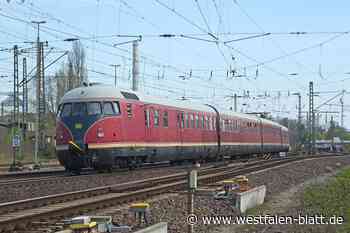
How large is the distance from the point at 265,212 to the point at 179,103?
58.1 ft

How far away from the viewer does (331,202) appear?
15.7 metres

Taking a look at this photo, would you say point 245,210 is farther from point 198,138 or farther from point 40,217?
point 198,138

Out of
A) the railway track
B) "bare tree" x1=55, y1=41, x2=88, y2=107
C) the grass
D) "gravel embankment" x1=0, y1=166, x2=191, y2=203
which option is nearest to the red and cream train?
"gravel embankment" x1=0, y1=166, x2=191, y2=203

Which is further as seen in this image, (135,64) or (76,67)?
(76,67)

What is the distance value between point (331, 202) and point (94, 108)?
11.5 metres

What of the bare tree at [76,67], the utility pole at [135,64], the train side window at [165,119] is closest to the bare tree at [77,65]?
the bare tree at [76,67]

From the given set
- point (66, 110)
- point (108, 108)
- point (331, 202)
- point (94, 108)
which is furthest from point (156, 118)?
point (331, 202)

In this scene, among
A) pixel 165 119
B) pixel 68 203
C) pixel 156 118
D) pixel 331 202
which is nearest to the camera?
pixel 68 203

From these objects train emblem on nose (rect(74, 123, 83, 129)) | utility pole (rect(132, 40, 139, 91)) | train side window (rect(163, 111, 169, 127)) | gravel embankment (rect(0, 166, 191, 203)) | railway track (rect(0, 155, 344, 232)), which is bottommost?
gravel embankment (rect(0, 166, 191, 203))

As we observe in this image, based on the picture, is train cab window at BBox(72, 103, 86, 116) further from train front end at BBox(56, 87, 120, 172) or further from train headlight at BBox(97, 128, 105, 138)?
train headlight at BBox(97, 128, 105, 138)

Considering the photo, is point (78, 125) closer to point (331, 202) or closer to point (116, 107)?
point (116, 107)

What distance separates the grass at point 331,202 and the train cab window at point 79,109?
9.48 m

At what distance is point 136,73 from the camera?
133 feet

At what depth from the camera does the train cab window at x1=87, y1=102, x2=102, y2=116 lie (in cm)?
2419
